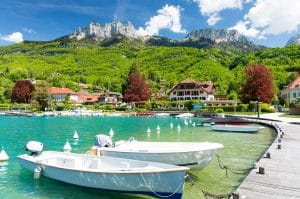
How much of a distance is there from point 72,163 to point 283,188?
9230 mm

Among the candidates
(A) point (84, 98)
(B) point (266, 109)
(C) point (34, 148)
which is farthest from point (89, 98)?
(C) point (34, 148)

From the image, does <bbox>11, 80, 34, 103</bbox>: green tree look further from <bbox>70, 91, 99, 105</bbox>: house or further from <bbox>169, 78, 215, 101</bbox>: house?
<bbox>169, 78, 215, 101</bbox>: house

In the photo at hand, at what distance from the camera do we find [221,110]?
8650 centimetres

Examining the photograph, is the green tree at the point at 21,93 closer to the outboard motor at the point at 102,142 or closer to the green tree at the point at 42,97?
the green tree at the point at 42,97

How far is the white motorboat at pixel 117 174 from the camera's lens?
1169cm

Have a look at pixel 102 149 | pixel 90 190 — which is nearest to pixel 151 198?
pixel 90 190

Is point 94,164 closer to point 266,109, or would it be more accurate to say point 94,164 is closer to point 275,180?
point 275,180

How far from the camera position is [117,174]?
480 inches

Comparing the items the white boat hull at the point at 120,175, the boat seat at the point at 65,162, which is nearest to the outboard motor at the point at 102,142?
the white boat hull at the point at 120,175

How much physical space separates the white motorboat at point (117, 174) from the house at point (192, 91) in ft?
353

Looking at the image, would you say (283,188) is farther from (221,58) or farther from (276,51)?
(221,58)

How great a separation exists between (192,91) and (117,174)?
112317 mm

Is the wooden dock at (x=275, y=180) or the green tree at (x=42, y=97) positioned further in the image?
the green tree at (x=42, y=97)

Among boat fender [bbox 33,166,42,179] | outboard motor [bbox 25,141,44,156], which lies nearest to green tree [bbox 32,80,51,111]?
outboard motor [bbox 25,141,44,156]
